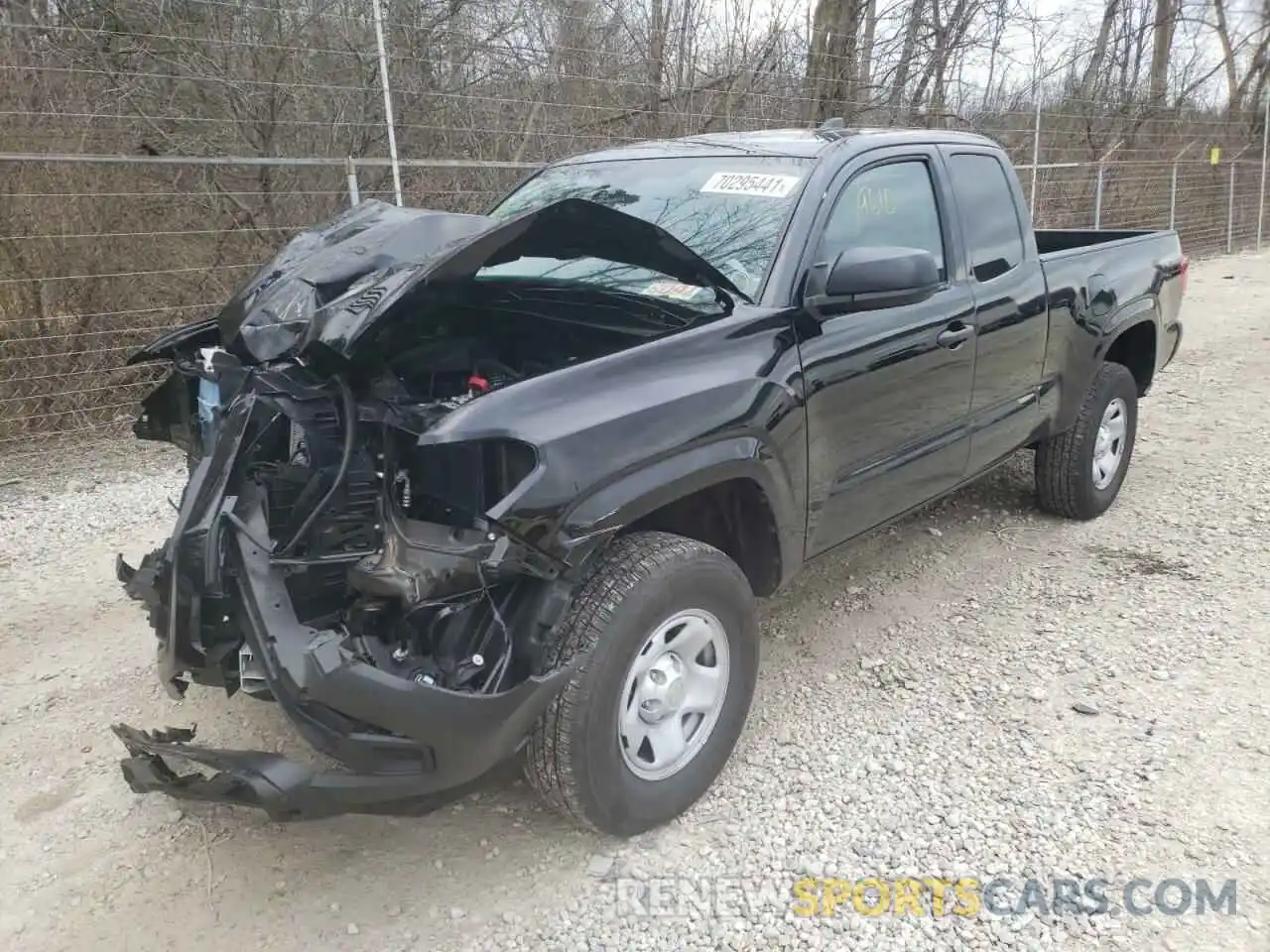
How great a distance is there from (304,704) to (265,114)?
22.4ft

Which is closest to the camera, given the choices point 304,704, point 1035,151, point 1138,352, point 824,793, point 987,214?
point 304,704

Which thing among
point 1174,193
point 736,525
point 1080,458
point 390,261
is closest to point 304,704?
point 390,261

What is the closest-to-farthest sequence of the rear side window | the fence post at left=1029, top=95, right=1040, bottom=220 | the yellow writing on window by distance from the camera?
the yellow writing on window < the rear side window < the fence post at left=1029, top=95, right=1040, bottom=220

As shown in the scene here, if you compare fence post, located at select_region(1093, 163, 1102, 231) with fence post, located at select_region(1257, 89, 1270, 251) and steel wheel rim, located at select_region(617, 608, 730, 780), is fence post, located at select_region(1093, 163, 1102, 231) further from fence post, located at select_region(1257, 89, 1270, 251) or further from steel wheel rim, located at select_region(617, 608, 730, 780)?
steel wheel rim, located at select_region(617, 608, 730, 780)

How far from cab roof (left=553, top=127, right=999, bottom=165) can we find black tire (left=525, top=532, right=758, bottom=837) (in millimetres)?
1679

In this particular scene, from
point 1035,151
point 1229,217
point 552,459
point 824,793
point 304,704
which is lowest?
point 824,793

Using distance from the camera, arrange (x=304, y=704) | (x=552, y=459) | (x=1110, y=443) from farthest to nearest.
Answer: (x=1110, y=443) < (x=552, y=459) < (x=304, y=704)

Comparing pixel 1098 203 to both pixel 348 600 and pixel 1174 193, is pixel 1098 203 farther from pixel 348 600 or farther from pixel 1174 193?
pixel 348 600

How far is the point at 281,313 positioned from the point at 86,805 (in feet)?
5.34

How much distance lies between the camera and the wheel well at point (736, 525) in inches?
120

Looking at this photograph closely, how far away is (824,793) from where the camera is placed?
3021 millimetres

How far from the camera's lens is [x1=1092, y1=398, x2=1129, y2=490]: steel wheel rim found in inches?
203

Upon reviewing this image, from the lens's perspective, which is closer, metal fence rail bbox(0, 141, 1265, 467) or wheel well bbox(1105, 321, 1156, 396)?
wheel well bbox(1105, 321, 1156, 396)

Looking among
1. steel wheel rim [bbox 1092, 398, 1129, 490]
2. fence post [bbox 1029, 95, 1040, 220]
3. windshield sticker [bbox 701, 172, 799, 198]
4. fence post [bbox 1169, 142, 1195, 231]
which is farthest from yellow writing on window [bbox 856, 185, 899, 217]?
fence post [bbox 1169, 142, 1195, 231]
